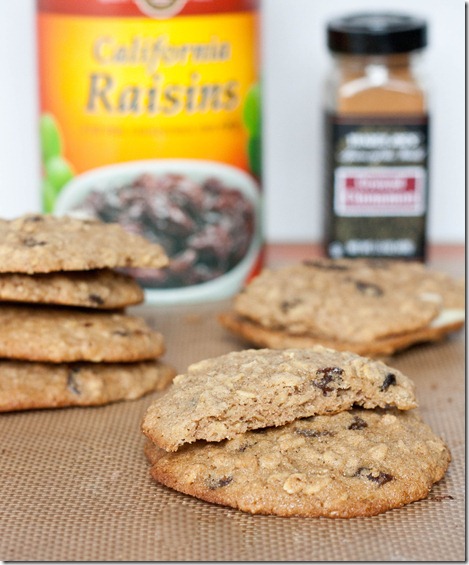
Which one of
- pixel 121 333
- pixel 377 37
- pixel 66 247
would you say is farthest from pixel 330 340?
pixel 377 37

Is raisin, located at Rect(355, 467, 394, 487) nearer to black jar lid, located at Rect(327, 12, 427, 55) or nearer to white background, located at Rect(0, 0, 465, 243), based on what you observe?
black jar lid, located at Rect(327, 12, 427, 55)

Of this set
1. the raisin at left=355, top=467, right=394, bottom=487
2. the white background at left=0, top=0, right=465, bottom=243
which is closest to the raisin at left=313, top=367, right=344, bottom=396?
the raisin at left=355, top=467, right=394, bottom=487

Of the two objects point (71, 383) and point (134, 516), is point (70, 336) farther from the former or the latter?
point (134, 516)

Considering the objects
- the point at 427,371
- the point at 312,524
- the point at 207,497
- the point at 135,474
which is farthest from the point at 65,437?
the point at 427,371

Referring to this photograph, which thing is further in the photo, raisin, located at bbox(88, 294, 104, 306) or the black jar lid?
the black jar lid

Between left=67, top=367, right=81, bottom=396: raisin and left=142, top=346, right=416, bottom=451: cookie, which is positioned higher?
left=142, top=346, right=416, bottom=451: cookie

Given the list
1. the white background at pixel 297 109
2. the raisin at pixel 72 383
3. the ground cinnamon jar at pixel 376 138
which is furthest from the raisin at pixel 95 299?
the white background at pixel 297 109

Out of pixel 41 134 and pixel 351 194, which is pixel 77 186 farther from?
pixel 351 194

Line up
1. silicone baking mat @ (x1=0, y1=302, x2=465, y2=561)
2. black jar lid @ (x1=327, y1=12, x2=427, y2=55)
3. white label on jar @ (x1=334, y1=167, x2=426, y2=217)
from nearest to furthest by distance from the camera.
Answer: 1. silicone baking mat @ (x1=0, y1=302, x2=465, y2=561)
2. black jar lid @ (x1=327, y1=12, x2=427, y2=55)
3. white label on jar @ (x1=334, y1=167, x2=426, y2=217)
